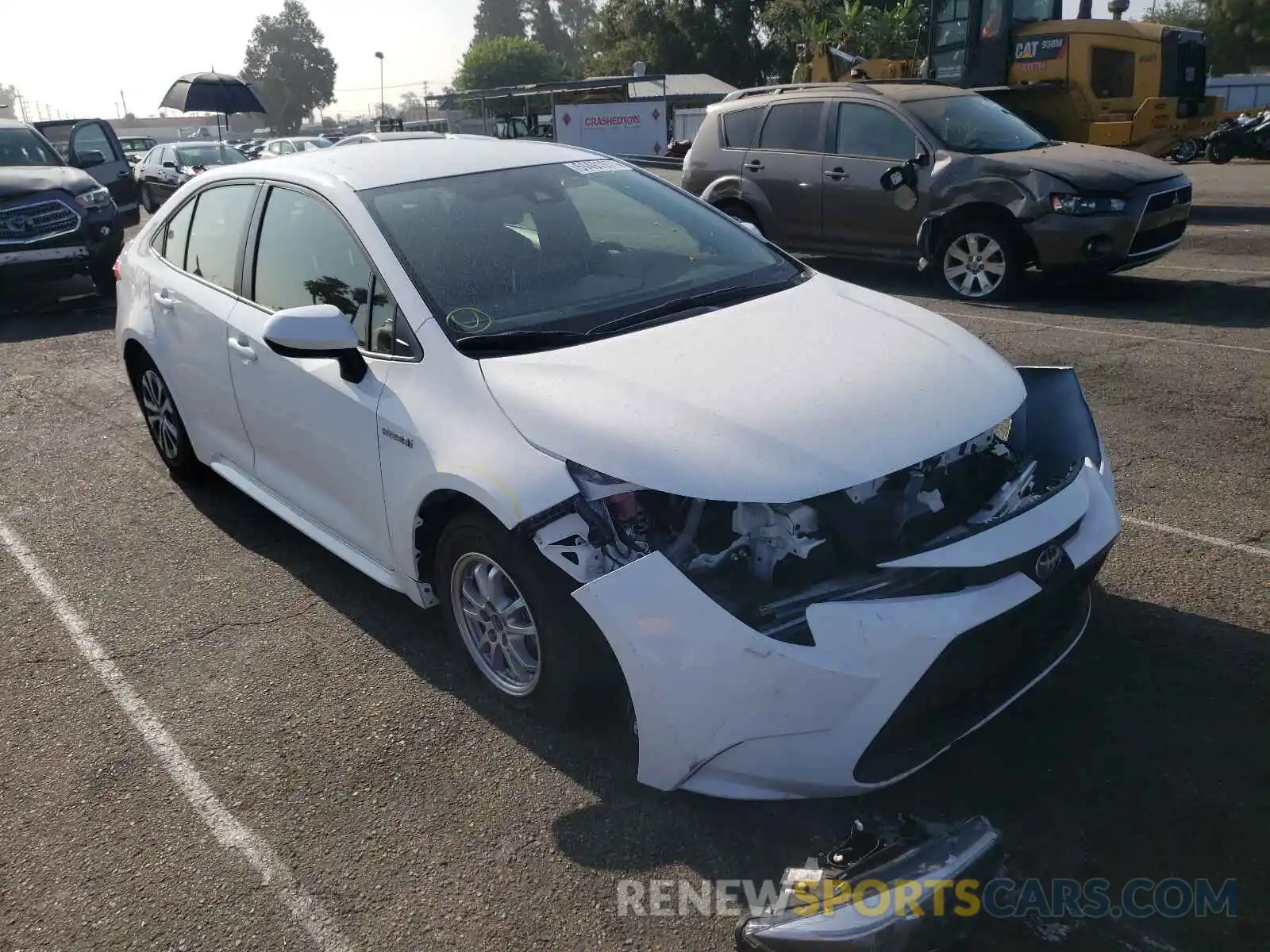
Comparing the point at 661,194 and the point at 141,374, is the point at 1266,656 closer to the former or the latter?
the point at 661,194

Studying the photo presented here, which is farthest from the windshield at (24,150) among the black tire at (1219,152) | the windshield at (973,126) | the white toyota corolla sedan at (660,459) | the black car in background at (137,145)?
the black car in background at (137,145)

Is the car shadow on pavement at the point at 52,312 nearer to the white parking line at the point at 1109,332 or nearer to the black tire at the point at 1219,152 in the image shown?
the white parking line at the point at 1109,332

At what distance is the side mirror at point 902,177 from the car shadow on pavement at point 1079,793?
6646 millimetres

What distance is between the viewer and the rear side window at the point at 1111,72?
14.6 m

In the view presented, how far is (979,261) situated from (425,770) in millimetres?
7609

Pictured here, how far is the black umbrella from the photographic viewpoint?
2317 centimetres

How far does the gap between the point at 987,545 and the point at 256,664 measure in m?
2.59

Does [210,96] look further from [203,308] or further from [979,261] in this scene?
[203,308]

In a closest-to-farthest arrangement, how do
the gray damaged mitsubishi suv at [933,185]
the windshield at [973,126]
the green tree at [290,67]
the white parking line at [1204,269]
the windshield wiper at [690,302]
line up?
the windshield wiper at [690,302] → the gray damaged mitsubishi suv at [933,185] → the windshield at [973,126] → the white parking line at [1204,269] → the green tree at [290,67]

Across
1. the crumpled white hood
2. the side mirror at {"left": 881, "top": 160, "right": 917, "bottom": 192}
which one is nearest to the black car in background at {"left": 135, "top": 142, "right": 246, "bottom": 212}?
the side mirror at {"left": 881, "top": 160, "right": 917, "bottom": 192}

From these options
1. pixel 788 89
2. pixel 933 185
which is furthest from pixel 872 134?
pixel 788 89

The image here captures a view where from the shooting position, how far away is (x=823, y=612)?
8.14 ft

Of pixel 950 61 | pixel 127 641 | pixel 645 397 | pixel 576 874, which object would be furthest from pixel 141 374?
pixel 950 61

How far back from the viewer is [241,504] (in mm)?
5242
